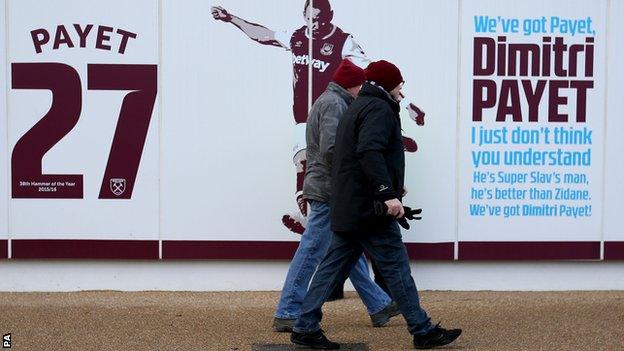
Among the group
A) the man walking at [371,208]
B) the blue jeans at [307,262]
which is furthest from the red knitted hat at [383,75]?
the blue jeans at [307,262]

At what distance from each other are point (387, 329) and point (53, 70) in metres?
3.55

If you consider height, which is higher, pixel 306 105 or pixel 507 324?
pixel 306 105

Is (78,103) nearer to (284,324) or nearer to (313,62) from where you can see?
(313,62)

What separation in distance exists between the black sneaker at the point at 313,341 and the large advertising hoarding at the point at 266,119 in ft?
6.67

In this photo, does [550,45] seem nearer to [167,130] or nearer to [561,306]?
[561,306]

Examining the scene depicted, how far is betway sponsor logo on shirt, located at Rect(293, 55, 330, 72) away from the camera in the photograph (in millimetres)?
9461

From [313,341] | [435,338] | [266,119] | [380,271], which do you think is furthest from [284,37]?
[435,338]

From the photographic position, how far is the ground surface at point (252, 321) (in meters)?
7.80

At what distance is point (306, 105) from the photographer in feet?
31.1

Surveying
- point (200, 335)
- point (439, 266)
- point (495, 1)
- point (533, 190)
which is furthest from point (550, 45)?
point (200, 335)

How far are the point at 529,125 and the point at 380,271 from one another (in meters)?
2.72

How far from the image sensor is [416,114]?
31.3 ft

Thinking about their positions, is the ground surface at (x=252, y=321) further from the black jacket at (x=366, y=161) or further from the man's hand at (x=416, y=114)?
the man's hand at (x=416, y=114)

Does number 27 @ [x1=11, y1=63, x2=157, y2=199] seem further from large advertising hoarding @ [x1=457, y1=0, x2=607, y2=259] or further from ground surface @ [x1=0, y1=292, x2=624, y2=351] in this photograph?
large advertising hoarding @ [x1=457, y1=0, x2=607, y2=259]
